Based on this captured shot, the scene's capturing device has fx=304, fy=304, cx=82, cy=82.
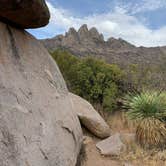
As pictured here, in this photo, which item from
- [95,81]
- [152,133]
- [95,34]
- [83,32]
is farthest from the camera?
[83,32]

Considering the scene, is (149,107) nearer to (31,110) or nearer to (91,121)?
(91,121)

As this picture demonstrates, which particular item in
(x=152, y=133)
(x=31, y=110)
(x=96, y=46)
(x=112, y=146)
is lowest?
(x=112, y=146)

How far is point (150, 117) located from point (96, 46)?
21130 millimetres

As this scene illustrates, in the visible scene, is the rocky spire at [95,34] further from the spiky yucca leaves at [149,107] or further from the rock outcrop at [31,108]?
the rock outcrop at [31,108]

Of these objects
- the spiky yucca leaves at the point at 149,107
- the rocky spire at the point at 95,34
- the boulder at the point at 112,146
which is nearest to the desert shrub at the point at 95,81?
the spiky yucca leaves at the point at 149,107

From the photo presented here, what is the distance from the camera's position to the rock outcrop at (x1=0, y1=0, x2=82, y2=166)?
16.6 feet

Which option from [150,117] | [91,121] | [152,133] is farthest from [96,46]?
[152,133]

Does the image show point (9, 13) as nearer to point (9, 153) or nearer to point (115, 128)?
point (9, 153)

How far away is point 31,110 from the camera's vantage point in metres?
5.80

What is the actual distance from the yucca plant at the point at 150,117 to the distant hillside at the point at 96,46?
16165mm

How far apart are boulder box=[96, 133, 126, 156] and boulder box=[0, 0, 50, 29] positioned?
4.80m

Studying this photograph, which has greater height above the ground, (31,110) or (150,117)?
(31,110)

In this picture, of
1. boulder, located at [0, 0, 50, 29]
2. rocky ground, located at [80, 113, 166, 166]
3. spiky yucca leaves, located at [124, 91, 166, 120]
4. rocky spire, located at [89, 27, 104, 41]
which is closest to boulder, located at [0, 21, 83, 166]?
boulder, located at [0, 0, 50, 29]

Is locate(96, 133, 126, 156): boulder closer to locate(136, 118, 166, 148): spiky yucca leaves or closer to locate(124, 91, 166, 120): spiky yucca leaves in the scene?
locate(136, 118, 166, 148): spiky yucca leaves
